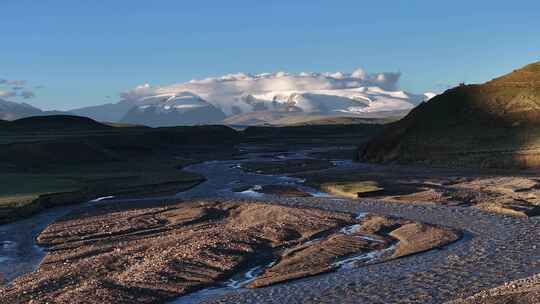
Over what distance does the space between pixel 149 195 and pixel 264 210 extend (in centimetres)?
1865

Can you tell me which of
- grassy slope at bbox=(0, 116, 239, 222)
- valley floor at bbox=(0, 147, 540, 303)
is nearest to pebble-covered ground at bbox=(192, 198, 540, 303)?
valley floor at bbox=(0, 147, 540, 303)

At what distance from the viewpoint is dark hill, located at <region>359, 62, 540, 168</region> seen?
79.9 meters

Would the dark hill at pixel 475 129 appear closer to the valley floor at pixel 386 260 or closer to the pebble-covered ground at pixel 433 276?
the valley floor at pixel 386 260

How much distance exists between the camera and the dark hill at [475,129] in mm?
79938

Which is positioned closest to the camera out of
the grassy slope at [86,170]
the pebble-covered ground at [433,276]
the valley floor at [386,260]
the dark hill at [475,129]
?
the pebble-covered ground at [433,276]

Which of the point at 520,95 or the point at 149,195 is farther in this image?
the point at 520,95

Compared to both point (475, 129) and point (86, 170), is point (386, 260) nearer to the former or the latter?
point (475, 129)

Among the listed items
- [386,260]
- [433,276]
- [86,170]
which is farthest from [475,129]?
[433,276]

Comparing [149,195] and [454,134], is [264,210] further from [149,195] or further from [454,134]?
[454,134]

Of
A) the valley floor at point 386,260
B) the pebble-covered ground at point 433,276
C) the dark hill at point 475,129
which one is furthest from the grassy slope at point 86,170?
the dark hill at point 475,129

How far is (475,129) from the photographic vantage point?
89.5m

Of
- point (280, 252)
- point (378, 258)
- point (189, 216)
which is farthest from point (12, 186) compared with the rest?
point (378, 258)

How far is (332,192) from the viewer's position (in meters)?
59.6

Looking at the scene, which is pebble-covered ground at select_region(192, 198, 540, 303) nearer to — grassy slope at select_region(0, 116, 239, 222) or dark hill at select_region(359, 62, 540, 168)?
grassy slope at select_region(0, 116, 239, 222)
